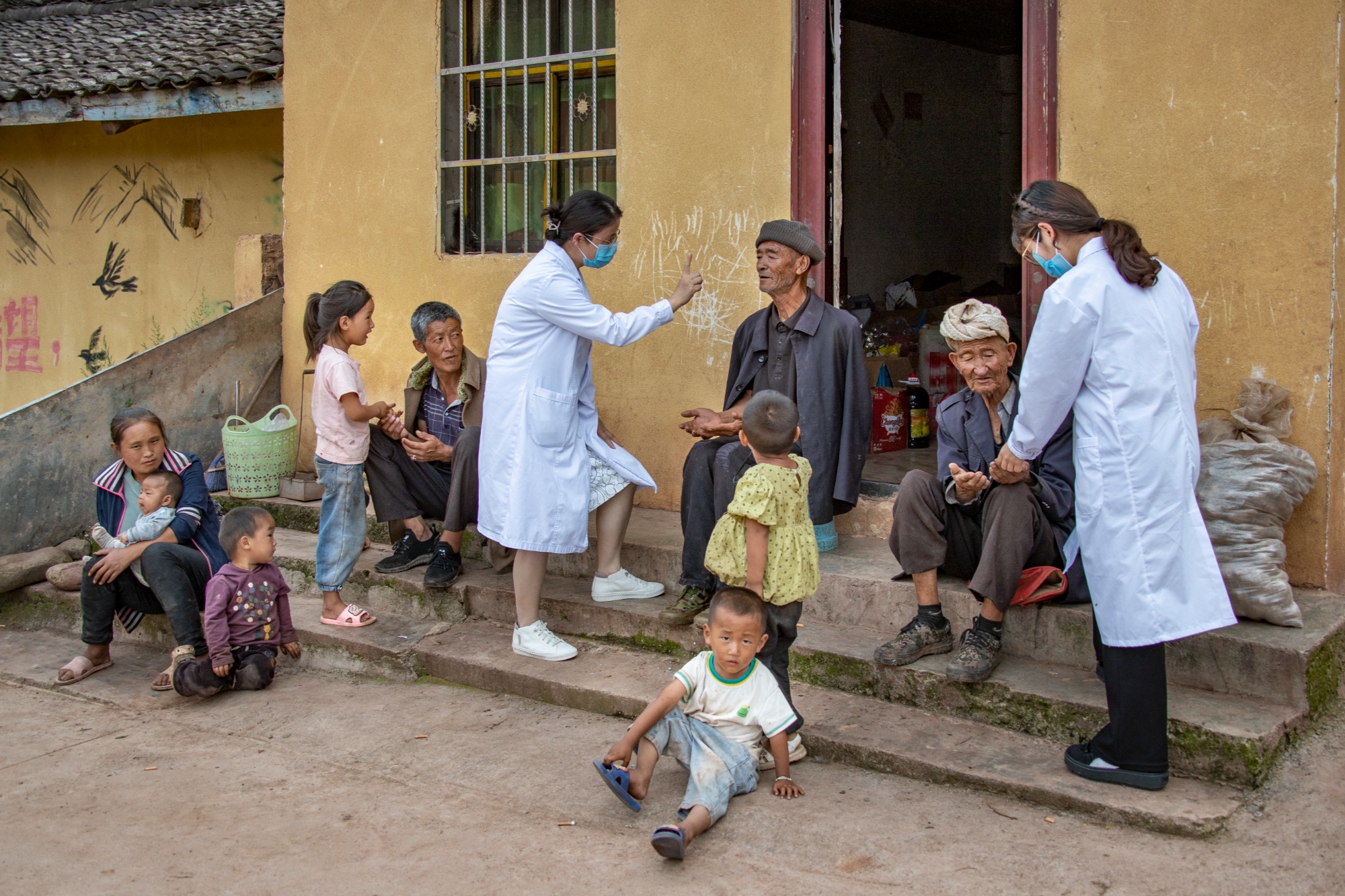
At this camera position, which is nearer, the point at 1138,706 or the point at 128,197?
the point at 1138,706

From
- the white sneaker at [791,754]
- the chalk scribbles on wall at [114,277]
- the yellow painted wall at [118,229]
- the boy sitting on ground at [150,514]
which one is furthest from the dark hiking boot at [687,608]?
the chalk scribbles on wall at [114,277]

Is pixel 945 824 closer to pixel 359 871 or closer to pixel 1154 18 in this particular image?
pixel 359 871

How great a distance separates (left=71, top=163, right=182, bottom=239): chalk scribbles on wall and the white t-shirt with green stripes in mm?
6972

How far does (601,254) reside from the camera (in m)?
4.70

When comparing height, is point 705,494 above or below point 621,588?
above

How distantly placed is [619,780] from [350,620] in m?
2.22

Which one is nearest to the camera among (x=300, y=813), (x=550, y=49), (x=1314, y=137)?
(x=300, y=813)

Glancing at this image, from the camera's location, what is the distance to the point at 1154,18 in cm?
432

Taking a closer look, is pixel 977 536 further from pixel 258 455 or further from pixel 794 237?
pixel 258 455

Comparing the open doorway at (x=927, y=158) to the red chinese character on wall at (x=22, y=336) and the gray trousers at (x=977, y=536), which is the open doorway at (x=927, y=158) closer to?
the gray trousers at (x=977, y=536)

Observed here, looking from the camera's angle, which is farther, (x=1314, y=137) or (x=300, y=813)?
(x=1314, y=137)

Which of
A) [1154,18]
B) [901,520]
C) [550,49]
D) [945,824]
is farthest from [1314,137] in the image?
[550,49]

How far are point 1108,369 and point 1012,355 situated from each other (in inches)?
37.4

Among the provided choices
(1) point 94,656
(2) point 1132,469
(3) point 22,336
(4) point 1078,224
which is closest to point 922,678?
(2) point 1132,469
